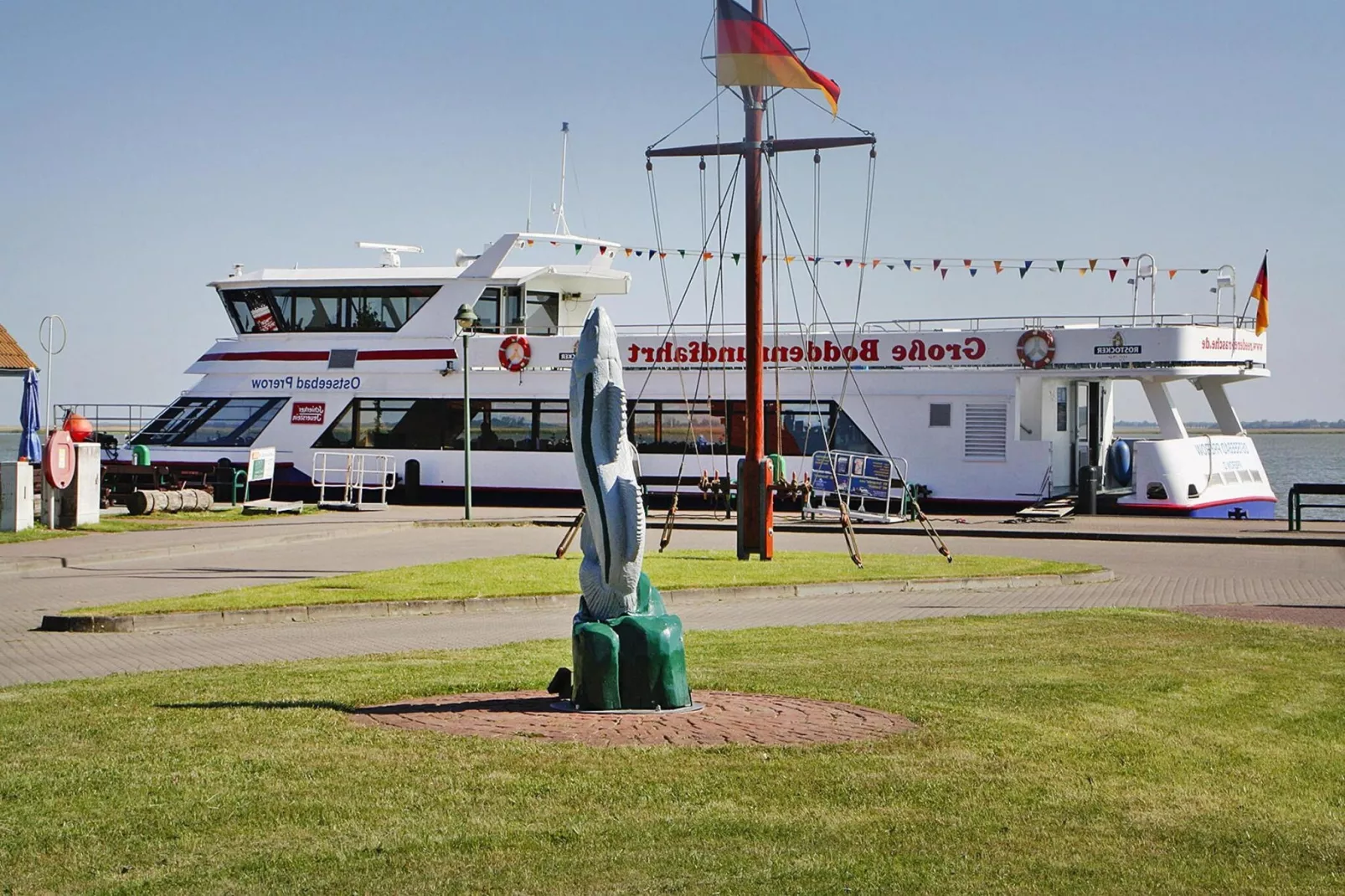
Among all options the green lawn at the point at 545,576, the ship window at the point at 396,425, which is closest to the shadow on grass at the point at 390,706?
the green lawn at the point at 545,576

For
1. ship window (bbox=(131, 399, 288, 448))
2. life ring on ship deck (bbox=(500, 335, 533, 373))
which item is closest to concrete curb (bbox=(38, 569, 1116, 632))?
life ring on ship deck (bbox=(500, 335, 533, 373))

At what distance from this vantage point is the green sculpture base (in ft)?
31.7

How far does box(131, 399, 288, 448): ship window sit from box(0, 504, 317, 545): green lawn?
5242 millimetres

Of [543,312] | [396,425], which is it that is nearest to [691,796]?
[396,425]

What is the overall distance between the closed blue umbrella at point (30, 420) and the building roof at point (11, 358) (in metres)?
0.24

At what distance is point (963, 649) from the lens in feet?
42.3

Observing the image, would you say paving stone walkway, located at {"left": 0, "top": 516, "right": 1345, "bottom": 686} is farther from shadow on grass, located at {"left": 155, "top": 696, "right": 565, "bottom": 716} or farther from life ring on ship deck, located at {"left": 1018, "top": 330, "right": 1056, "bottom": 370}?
life ring on ship deck, located at {"left": 1018, "top": 330, "right": 1056, "bottom": 370}

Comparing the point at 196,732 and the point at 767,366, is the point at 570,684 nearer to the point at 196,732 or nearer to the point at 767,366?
the point at 196,732

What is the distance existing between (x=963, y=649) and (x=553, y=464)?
2540cm

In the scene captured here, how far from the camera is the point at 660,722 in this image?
9.20 meters

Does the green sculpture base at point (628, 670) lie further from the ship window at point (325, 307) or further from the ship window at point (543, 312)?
the ship window at point (325, 307)

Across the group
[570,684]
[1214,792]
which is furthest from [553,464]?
[1214,792]

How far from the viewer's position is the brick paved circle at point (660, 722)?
8641 mm

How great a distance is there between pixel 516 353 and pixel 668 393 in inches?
150
